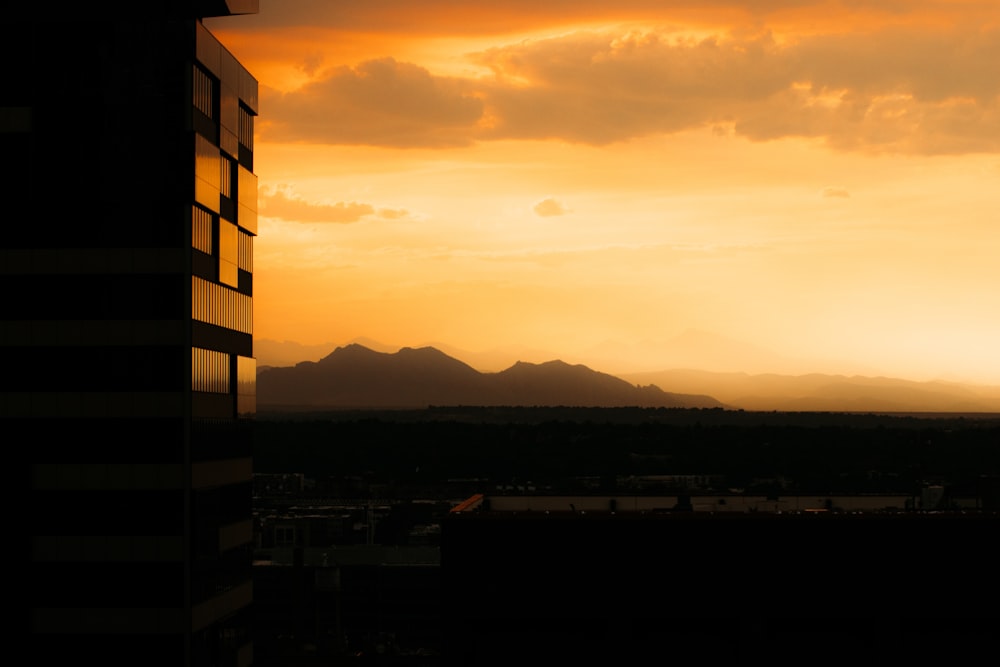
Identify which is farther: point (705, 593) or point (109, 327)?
point (109, 327)

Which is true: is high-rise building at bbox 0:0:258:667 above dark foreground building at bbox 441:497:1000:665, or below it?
above

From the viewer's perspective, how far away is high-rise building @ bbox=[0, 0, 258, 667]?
2579 inches

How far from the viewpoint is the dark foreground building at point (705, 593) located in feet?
184

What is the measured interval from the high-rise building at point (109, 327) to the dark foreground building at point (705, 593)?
1691cm

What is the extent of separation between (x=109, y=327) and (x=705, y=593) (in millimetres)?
30202

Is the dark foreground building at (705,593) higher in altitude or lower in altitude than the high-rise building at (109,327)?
lower

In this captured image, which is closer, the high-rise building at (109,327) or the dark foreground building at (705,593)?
the dark foreground building at (705,593)

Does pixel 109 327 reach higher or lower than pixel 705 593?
higher

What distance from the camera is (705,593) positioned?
56156 millimetres

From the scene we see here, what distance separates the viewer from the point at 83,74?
67.4 metres

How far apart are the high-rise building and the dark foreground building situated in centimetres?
1691

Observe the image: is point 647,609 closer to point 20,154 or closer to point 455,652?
point 455,652

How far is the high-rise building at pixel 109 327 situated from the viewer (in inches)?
2579

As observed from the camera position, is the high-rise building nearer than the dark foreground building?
No
